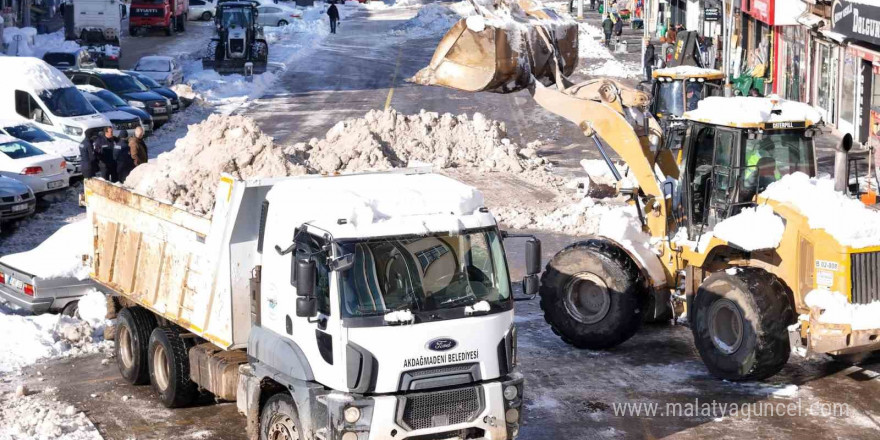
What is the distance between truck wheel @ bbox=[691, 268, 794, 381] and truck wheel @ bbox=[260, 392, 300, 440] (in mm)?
5530

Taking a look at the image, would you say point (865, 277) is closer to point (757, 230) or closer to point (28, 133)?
point (757, 230)

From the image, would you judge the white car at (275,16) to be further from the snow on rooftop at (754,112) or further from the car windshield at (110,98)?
the snow on rooftop at (754,112)

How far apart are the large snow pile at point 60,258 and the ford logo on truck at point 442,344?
7.77 m

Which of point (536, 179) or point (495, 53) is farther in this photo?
point (536, 179)

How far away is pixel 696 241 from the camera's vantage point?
48.3ft

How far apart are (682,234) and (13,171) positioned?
15648mm

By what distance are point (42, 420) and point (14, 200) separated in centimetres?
1147

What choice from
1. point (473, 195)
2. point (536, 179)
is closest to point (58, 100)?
point (536, 179)

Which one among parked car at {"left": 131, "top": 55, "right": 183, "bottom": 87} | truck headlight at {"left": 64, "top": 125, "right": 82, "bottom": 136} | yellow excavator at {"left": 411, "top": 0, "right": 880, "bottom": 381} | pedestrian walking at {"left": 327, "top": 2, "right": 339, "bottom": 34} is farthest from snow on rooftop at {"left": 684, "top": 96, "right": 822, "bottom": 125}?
pedestrian walking at {"left": 327, "top": 2, "right": 339, "bottom": 34}

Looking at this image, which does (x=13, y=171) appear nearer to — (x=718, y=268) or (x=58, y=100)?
(x=58, y=100)

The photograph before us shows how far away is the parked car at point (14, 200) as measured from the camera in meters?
23.1

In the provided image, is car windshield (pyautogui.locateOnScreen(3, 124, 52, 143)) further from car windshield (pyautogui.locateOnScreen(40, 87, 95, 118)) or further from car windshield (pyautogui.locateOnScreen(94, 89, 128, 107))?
car windshield (pyautogui.locateOnScreen(94, 89, 128, 107))

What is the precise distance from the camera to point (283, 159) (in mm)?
24188

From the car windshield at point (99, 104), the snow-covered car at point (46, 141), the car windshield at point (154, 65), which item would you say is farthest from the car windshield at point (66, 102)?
the car windshield at point (154, 65)
